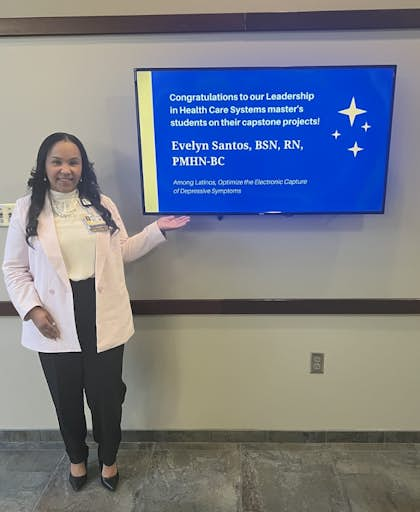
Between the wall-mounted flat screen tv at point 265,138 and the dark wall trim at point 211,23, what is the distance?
21 cm

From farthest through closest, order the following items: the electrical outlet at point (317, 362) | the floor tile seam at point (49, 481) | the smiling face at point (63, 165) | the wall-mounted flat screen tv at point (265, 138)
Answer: the electrical outlet at point (317, 362)
the floor tile seam at point (49, 481)
the wall-mounted flat screen tv at point (265, 138)
the smiling face at point (63, 165)

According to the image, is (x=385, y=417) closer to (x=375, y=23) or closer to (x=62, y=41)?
(x=375, y=23)

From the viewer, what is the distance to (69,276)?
170 cm

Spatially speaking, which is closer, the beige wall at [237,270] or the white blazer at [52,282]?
the white blazer at [52,282]

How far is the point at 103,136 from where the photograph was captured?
1941 mm

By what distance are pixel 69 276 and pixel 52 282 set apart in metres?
0.07

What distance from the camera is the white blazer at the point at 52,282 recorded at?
1.67 metres

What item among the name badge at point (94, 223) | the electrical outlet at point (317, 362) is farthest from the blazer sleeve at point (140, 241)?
the electrical outlet at point (317, 362)

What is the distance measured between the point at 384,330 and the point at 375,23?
1411 millimetres

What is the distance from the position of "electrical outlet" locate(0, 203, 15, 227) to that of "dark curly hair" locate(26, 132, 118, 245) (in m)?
0.37

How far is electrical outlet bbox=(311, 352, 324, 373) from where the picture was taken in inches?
84.4

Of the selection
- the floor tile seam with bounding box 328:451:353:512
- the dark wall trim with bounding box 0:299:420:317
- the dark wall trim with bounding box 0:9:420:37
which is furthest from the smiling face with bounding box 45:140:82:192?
the floor tile seam with bounding box 328:451:353:512

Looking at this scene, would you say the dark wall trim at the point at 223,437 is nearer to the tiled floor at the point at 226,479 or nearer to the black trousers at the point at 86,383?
the tiled floor at the point at 226,479

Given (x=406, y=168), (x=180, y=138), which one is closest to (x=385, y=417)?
(x=406, y=168)
